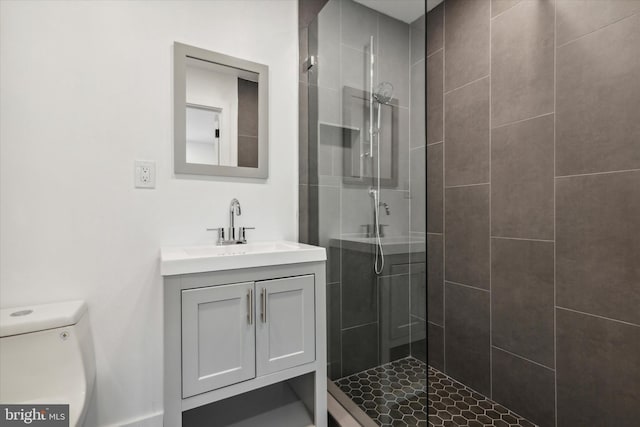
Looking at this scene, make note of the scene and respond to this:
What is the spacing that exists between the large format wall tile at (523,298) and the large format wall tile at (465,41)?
3.33ft

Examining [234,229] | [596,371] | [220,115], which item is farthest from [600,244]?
[220,115]

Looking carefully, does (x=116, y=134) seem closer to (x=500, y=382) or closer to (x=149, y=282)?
(x=149, y=282)

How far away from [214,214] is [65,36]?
99cm

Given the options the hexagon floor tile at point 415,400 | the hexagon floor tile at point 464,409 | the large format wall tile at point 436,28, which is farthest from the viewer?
the large format wall tile at point 436,28

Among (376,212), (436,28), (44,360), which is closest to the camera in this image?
A: (44,360)

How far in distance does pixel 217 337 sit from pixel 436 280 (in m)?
1.46

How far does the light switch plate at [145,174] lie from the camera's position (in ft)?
4.77

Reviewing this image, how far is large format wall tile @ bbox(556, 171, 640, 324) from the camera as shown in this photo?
3.98 feet

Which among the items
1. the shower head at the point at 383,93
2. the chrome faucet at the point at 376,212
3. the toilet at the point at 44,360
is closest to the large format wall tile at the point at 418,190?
the chrome faucet at the point at 376,212

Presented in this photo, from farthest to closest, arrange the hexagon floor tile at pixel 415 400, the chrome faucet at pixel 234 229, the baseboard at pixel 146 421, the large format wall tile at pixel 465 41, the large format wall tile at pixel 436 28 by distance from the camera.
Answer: the large format wall tile at pixel 436 28 < the large format wall tile at pixel 465 41 < the chrome faucet at pixel 234 229 < the baseboard at pixel 146 421 < the hexagon floor tile at pixel 415 400

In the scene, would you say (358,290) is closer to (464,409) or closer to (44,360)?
(464,409)

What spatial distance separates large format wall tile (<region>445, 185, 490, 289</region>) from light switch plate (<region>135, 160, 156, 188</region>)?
5.66 ft

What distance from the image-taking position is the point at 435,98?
6.71 ft

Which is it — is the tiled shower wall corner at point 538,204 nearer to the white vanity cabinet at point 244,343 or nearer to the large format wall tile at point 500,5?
the large format wall tile at point 500,5
